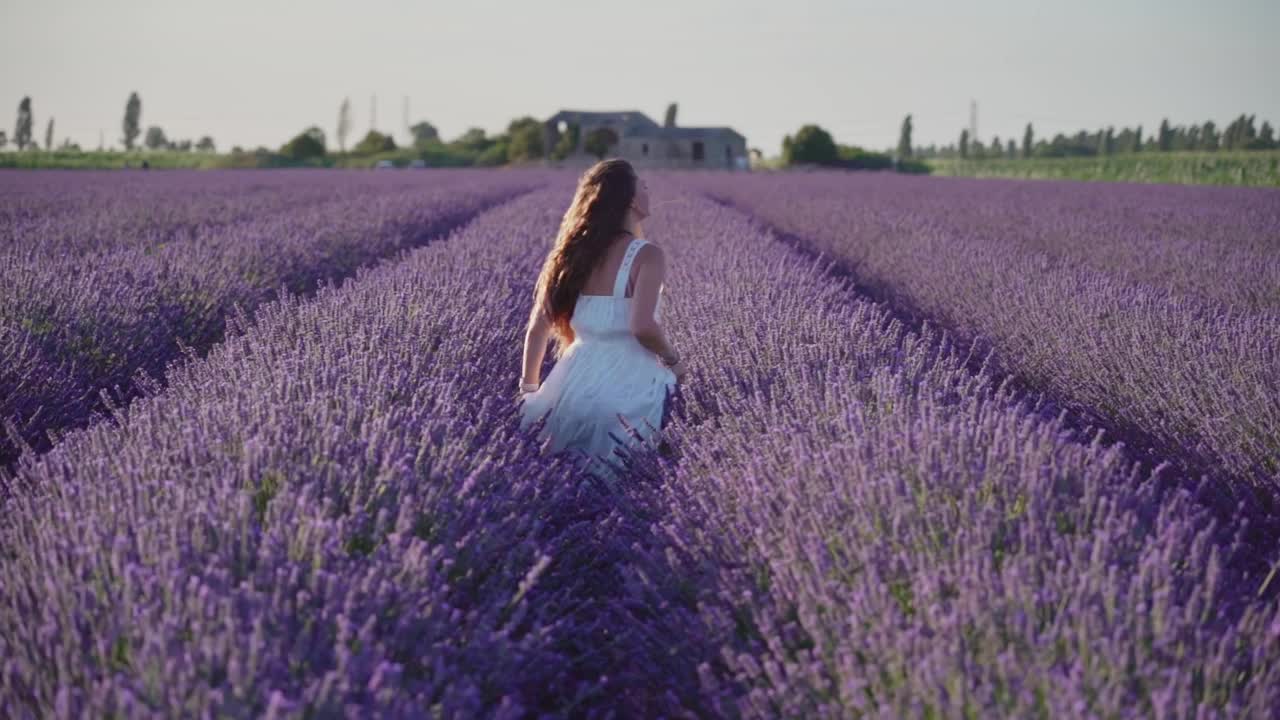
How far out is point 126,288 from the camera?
13.3 feet

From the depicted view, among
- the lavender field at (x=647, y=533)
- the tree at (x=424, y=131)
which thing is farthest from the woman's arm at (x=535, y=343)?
the tree at (x=424, y=131)

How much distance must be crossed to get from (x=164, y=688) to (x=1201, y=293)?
5.36 meters

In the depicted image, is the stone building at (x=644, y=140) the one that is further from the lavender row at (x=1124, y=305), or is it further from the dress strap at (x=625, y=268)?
the dress strap at (x=625, y=268)

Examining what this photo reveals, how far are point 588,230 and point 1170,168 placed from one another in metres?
30.9

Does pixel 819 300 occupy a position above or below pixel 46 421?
above

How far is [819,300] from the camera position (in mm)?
3832

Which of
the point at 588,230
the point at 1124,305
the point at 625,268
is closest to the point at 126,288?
→ the point at 588,230

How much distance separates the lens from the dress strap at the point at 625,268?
2924 millimetres

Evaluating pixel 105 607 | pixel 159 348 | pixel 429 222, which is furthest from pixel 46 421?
pixel 429 222

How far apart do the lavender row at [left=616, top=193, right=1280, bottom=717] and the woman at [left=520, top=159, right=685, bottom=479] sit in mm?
470

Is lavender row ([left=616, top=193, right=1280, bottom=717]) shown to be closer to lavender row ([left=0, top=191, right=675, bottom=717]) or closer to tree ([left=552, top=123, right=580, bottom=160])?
lavender row ([left=0, top=191, right=675, bottom=717])

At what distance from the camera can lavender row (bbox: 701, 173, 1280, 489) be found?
276 cm

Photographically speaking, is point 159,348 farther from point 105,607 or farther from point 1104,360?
point 1104,360

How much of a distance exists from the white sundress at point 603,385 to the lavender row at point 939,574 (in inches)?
17.0
